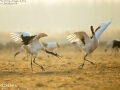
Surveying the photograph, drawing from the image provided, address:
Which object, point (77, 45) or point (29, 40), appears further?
point (77, 45)

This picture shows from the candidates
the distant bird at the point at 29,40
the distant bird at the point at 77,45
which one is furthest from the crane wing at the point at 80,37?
the distant bird at the point at 77,45

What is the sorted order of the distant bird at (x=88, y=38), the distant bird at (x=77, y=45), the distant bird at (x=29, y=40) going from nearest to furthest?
1. the distant bird at (x=29, y=40)
2. the distant bird at (x=88, y=38)
3. the distant bird at (x=77, y=45)

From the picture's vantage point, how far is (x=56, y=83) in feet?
14.6

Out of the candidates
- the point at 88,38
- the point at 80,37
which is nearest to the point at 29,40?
the point at 80,37

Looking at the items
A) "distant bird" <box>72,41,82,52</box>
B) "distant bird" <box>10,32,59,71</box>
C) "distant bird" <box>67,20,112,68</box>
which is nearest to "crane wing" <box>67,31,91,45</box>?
"distant bird" <box>67,20,112,68</box>

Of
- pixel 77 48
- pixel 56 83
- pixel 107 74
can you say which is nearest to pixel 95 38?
pixel 107 74

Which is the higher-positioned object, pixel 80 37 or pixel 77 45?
pixel 80 37

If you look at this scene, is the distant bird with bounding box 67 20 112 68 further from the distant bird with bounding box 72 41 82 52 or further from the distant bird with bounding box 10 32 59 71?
the distant bird with bounding box 72 41 82 52

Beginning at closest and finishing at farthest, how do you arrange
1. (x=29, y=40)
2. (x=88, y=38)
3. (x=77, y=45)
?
(x=29, y=40)
(x=88, y=38)
(x=77, y=45)

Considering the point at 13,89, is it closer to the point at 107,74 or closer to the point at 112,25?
the point at 107,74

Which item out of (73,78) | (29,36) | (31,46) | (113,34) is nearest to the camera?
(73,78)

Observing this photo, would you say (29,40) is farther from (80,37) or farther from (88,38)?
(88,38)

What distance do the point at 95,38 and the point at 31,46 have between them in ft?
5.55

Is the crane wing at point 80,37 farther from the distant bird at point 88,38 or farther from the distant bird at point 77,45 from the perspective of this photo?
the distant bird at point 77,45
